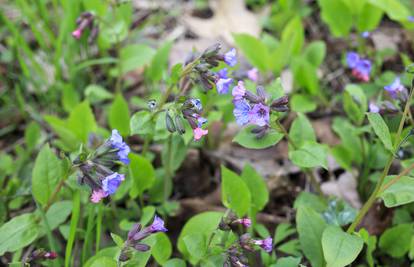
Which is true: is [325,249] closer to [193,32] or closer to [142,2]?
[193,32]

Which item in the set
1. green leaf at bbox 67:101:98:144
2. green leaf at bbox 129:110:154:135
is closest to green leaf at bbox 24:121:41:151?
green leaf at bbox 67:101:98:144

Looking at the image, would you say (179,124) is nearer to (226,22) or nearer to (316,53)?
(316,53)

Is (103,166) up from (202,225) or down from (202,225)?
up

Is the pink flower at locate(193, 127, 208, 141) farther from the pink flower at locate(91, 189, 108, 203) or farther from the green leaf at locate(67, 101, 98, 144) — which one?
the green leaf at locate(67, 101, 98, 144)

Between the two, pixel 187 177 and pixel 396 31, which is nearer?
pixel 187 177

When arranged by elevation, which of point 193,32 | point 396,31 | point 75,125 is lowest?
point 396,31

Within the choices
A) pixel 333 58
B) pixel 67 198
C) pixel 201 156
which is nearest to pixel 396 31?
pixel 333 58

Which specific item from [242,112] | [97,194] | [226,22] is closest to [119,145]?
[97,194]

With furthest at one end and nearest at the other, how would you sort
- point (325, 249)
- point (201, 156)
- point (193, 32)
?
1. point (193, 32)
2. point (201, 156)
3. point (325, 249)
